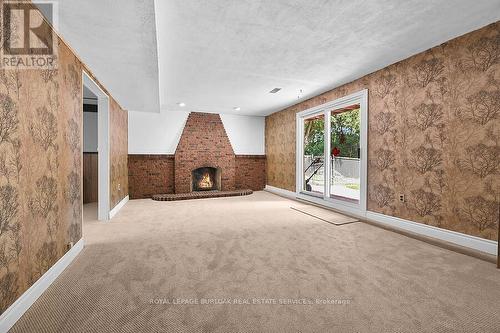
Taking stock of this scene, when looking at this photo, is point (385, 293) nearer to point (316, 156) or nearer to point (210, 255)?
point (210, 255)

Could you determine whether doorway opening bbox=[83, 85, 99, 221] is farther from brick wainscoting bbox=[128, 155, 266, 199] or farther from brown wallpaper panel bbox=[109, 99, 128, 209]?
brick wainscoting bbox=[128, 155, 266, 199]

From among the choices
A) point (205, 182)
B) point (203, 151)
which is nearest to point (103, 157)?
point (203, 151)

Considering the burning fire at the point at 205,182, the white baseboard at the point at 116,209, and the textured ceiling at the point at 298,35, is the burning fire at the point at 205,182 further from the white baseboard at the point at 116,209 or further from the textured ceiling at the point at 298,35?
the textured ceiling at the point at 298,35

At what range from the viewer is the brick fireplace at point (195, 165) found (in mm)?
6262

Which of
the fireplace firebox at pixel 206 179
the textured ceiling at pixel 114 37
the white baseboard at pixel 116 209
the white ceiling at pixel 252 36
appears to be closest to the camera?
the textured ceiling at pixel 114 37

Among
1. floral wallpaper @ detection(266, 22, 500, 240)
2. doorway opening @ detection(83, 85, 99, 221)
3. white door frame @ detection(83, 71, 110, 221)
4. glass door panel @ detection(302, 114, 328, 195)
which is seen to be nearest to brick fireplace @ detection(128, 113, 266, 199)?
doorway opening @ detection(83, 85, 99, 221)

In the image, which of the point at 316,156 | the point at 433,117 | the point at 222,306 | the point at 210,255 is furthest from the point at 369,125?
the point at 222,306

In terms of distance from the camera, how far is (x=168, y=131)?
655 centimetres

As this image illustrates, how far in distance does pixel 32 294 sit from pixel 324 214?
13.1 feet

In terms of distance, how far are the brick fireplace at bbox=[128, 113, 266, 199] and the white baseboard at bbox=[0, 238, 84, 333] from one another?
4.13m

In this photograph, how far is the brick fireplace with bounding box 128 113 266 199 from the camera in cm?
626

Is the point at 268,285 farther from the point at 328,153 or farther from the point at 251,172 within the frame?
the point at 251,172

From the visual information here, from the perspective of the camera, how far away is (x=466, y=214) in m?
2.62

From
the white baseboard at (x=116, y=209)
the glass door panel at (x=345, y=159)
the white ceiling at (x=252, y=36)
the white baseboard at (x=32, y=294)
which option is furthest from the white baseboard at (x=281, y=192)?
the white baseboard at (x=32, y=294)
